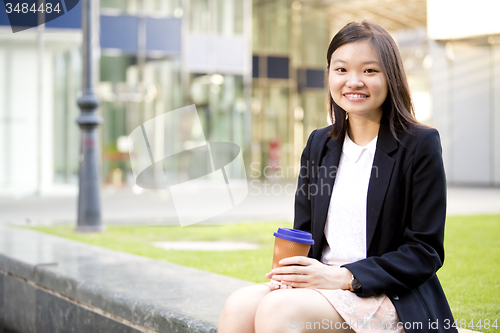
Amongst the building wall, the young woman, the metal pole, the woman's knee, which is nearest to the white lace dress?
the young woman

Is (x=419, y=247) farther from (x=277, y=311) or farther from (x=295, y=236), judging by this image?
(x=277, y=311)

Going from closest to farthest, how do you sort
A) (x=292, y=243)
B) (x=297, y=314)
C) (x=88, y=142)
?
(x=297, y=314) < (x=292, y=243) < (x=88, y=142)

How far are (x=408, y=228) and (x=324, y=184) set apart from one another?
0.37 m

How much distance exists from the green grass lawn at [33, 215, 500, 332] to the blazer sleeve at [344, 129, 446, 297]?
1333mm

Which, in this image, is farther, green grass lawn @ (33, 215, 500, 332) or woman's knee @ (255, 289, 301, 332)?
green grass lawn @ (33, 215, 500, 332)

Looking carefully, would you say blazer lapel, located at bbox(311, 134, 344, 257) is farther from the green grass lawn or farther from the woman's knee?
the green grass lawn

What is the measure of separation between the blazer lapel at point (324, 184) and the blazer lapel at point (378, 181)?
175mm

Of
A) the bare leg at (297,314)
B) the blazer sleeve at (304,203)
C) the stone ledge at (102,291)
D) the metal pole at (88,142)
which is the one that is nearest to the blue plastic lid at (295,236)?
the bare leg at (297,314)

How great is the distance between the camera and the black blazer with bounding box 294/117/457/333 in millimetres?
1874

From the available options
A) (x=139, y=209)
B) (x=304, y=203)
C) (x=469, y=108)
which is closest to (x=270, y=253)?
(x=304, y=203)

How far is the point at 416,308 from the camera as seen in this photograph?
1.87m

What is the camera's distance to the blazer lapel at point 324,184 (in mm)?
2139

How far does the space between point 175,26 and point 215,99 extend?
9.48ft

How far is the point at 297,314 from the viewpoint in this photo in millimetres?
1801
